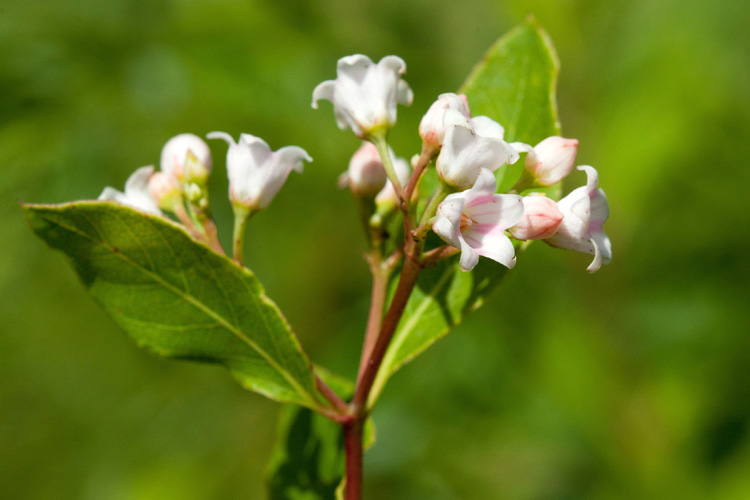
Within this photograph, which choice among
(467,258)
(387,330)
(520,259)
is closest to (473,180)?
(467,258)

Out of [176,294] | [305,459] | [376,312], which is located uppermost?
[176,294]

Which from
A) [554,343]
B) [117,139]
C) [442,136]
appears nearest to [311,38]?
[117,139]

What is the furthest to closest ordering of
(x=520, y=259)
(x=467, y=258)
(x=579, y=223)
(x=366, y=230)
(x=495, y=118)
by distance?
(x=520, y=259) < (x=495, y=118) < (x=366, y=230) < (x=579, y=223) < (x=467, y=258)

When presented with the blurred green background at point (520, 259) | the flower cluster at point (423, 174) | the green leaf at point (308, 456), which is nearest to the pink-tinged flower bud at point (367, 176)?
the flower cluster at point (423, 174)

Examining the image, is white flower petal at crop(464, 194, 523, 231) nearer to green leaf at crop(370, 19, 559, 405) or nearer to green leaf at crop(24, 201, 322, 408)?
green leaf at crop(370, 19, 559, 405)

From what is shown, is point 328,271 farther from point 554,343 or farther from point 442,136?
point 442,136

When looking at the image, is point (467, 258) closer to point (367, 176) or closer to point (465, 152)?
point (465, 152)

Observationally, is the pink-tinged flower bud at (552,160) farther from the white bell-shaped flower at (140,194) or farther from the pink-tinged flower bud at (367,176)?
the white bell-shaped flower at (140,194)
